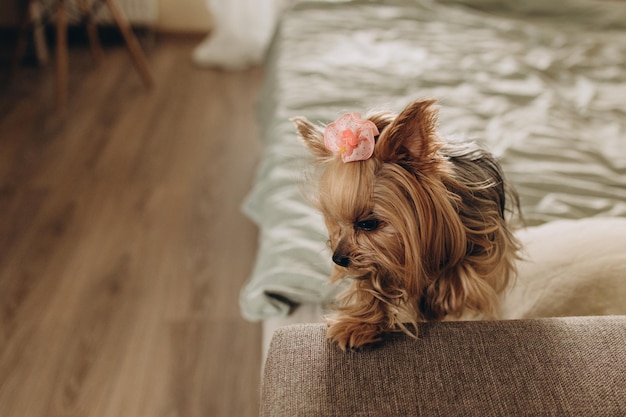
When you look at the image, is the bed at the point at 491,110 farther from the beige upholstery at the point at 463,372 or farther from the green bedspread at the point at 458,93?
the beige upholstery at the point at 463,372

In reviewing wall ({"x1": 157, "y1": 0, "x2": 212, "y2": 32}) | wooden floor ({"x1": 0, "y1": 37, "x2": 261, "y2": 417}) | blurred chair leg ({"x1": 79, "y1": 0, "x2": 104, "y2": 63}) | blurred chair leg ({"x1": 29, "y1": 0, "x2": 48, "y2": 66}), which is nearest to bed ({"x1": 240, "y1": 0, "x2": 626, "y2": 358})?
wooden floor ({"x1": 0, "y1": 37, "x2": 261, "y2": 417})

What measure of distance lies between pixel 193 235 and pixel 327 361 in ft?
4.62

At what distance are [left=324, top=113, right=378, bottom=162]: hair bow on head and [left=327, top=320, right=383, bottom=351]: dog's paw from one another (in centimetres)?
26

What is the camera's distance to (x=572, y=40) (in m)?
2.30

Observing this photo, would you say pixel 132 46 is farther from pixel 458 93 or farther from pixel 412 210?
pixel 412 210

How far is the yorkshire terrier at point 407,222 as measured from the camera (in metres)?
0.85

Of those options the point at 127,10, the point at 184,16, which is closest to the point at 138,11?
the point at 127,10

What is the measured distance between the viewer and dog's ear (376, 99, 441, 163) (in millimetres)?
794

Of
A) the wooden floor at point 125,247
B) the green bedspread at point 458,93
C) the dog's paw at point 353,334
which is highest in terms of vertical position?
the dog's paw at point 353,334

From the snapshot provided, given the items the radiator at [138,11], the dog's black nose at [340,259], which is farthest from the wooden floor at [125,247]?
the dog's black nose at [340,259]

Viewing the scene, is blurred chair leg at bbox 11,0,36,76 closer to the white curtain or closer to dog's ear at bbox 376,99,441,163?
the white curtain

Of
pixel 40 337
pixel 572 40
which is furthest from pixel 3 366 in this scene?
pixel 572 40

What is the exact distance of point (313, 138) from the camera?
96 centimetres

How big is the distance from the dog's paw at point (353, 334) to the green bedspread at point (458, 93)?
1.00ft
